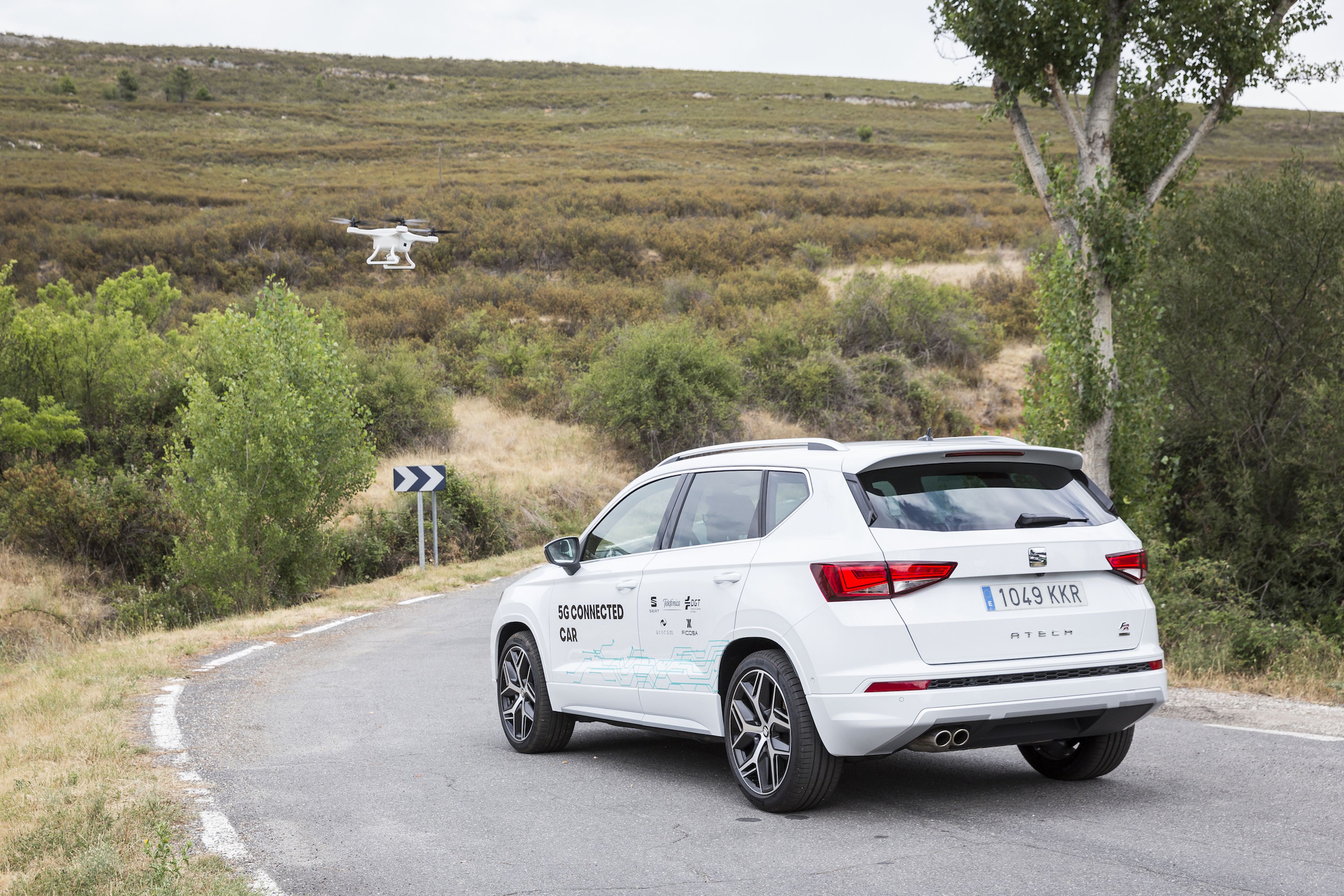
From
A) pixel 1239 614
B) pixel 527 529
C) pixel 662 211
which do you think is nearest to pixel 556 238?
pixel 662 211

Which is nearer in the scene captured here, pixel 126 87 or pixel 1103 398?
pixel 1103 398

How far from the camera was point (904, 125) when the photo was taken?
104188 mm

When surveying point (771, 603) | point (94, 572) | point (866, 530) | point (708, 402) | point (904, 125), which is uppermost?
point (904, 125)

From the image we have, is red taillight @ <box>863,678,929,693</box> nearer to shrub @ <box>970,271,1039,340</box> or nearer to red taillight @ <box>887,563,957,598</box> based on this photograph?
red taillight @ <box>887,563,957,598</box>

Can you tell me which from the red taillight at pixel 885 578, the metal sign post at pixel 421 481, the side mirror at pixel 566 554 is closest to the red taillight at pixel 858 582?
the red taillight at pixel 885 578

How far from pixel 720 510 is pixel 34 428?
28.2m

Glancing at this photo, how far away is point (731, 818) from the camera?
5797 millimetres

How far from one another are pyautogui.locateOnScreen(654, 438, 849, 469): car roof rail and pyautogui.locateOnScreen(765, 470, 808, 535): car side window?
0.53ft

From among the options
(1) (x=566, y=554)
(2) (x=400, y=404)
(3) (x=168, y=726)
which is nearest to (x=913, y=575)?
(1) (x=566, y=554)

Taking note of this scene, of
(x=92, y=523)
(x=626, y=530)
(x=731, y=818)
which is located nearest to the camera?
(x=731, y=818)

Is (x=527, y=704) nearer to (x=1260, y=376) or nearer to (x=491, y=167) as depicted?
(x=1260, y=376)

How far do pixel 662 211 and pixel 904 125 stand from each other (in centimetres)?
4951

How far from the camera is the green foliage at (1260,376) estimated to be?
55.9ft

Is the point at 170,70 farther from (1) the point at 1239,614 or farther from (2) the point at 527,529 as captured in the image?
(1) the point at 1239,614
